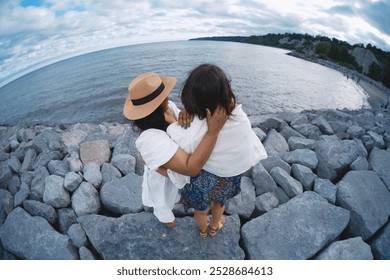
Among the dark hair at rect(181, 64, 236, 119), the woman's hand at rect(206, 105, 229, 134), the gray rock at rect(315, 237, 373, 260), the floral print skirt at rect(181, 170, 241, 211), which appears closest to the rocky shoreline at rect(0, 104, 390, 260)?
the gray rock at rect(315, 237, 373, 260)

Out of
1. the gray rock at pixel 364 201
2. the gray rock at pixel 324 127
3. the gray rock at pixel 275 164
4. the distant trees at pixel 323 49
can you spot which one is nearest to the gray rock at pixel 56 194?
the gray rock at pixel 275 164

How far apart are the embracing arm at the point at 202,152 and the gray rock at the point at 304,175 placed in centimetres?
234

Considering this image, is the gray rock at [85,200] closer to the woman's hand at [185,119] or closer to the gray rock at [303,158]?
the woman's hand at [185,119]

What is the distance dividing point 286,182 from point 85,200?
2756 millimetres

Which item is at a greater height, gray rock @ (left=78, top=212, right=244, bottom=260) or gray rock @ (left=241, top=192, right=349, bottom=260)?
gray rock @ (left=241, top=192, right=349, bottom=260)

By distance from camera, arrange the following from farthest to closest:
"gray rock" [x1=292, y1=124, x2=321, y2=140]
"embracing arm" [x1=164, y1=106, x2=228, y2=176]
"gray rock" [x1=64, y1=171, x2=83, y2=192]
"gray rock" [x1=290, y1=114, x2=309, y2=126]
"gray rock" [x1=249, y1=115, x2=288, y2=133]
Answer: "gray rock" [x1=290, y1=114, x2=309, y2=126], "gray rock" [x1=249, y1=115, x2=288, y2=133], "gray rock" [x1=292, y1=124, x2=321, y2=140], "gray rock" [x1=64, y1=171, x2=83, y2=192], "embracing arm" [x1=164, y1=106, x2=228, y2=176]

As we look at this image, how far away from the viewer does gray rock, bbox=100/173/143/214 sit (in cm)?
285

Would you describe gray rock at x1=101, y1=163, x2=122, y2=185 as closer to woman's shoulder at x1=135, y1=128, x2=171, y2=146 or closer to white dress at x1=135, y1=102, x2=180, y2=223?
white dress at x1=135, y1=102, x2=180, y2=223

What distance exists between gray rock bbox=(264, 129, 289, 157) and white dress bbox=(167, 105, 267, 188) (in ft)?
7.52

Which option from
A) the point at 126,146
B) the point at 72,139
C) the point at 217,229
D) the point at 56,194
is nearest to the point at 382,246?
the point at 217,229

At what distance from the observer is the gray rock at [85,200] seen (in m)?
2.87

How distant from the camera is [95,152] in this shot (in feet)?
12.8
